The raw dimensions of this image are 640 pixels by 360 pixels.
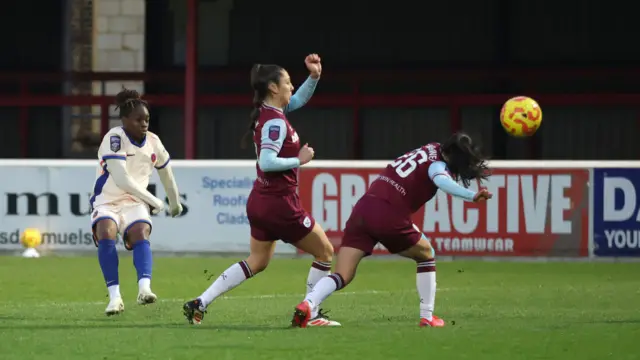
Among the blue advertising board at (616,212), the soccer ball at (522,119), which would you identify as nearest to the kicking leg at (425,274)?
the soccer ball at (522,119)

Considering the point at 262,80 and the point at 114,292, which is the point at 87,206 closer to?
the point at 114,292

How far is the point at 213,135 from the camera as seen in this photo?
30406mm

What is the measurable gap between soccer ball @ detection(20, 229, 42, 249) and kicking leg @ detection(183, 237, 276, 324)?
916 cm

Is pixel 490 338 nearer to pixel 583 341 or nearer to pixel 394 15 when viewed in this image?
pixel 583 341

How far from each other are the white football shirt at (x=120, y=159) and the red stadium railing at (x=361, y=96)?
655 inches

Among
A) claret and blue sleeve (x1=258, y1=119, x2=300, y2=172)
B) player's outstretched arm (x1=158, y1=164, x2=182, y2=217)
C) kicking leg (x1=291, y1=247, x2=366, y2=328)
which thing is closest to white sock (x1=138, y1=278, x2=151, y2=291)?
player's outstretched arm (x1=158, y1=164, x2=182, y2=217)

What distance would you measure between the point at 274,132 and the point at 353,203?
29.2 feet

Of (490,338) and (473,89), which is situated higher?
(473,89)

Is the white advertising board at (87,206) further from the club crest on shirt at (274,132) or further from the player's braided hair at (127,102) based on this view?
the club crest on shirt at (274,132)

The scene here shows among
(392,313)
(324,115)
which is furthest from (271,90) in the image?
(324,115)

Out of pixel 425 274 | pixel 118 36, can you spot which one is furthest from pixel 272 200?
pixel 118 36

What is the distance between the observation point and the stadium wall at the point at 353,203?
18.1m

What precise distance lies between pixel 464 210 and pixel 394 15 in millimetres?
13011

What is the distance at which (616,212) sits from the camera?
1805 centimetres
